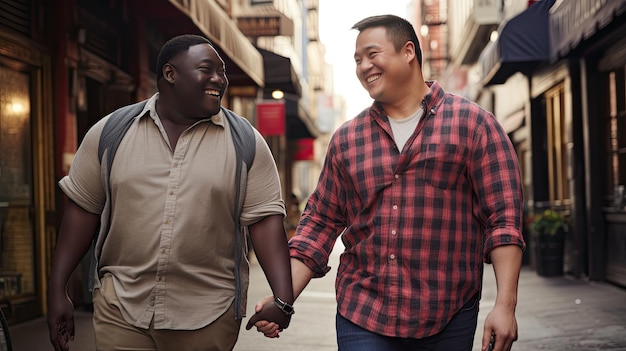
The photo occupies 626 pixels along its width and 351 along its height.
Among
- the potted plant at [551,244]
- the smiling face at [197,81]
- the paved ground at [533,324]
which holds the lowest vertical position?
the paved ground at [533,324]

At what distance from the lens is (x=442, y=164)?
3.24 m

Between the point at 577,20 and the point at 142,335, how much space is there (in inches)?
314

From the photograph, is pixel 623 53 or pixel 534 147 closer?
pixel 623 53

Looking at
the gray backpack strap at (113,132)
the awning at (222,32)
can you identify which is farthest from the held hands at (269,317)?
the awning at (222,32)

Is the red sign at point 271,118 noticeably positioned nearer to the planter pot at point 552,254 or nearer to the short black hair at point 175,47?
the planter pot at point 552,254

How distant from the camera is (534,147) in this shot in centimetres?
1662

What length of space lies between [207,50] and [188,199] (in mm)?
558

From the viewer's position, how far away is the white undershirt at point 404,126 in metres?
3.35

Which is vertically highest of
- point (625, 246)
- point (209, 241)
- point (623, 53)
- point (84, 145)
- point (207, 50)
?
point (623, 53)

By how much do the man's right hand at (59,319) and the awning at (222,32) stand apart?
6313 millimetres

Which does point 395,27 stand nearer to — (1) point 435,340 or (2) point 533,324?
(1) point 435,340

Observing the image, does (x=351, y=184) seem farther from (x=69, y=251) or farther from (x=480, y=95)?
(x=480, y=95)

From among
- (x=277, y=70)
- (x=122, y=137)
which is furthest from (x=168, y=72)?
(x=277, y=70)

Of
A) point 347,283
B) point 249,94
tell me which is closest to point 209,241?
point 347,283
